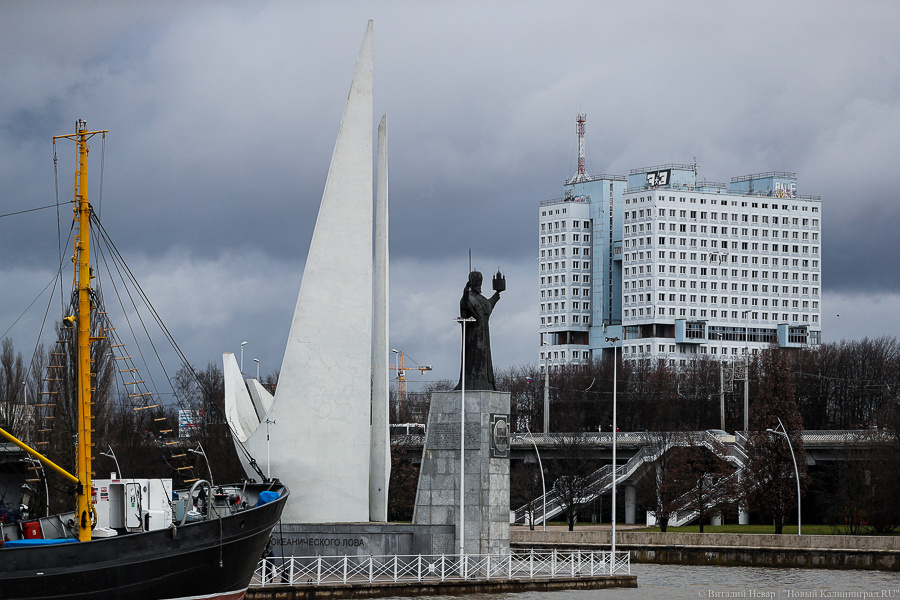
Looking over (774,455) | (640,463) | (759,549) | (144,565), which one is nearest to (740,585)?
(759,549)

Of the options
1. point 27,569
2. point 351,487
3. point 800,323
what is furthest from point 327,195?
point 800,323

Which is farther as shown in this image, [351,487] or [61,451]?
[61,451]

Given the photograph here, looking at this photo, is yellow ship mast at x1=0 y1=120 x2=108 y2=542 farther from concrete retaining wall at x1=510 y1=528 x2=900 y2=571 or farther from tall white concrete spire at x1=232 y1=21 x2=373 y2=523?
concrete retaining wall at x1=510 y1=528 x2=900 y2=571

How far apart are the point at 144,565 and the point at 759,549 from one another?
26.3 meters

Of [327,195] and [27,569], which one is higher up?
[327,195]

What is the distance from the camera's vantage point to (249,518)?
84.7 ft

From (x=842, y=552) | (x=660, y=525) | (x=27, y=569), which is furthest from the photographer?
(x=660, y=525)

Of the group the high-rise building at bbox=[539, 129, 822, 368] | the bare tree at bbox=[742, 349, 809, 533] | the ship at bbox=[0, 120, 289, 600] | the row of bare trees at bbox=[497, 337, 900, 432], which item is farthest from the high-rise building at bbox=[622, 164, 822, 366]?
the ship at bbox=[0, 120, 289, 600]

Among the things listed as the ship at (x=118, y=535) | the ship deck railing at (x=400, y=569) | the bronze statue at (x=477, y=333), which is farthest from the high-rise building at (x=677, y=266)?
the ship at (x=118, y=535)

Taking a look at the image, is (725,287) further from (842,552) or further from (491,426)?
(491,426)

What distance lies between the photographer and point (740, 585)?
34750mm

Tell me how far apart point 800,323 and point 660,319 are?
696 inches

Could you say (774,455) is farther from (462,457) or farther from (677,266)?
(677,266)

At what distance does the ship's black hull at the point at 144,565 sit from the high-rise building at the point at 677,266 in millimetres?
99785
